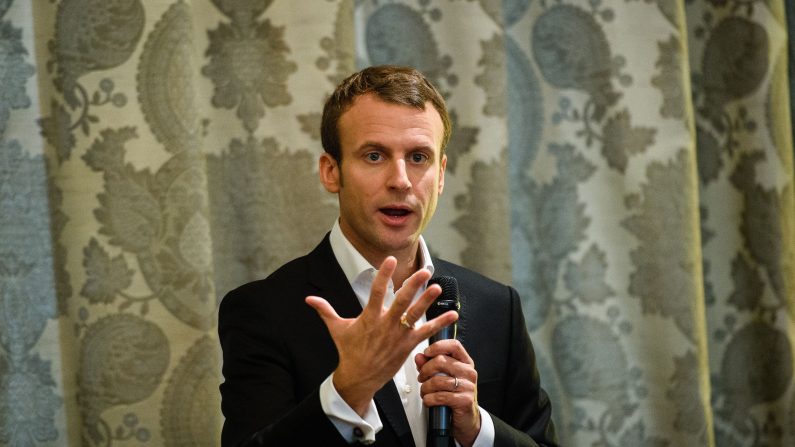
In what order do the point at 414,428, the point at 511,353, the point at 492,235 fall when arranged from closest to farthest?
the point at 414,428, the point at 511,353, the point at 492,235

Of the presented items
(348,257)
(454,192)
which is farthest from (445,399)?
(454,192)

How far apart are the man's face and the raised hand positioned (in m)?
0.31

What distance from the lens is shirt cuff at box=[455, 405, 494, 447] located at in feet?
5.30

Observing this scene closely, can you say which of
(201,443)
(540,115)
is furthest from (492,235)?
(201,443)

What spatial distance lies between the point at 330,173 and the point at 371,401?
1.72 ft

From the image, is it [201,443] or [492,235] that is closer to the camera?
[201,443]

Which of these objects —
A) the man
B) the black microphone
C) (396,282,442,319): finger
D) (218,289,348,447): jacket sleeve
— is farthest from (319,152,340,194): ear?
(396,282,442,319): finger

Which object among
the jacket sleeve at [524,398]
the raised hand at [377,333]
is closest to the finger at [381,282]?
the raised hand at [377,333]

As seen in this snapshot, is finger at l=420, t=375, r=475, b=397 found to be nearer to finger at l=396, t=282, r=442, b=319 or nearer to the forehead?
finger at l=396, t=282, r=442, b=319

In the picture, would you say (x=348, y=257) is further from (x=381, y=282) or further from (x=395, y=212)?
(x=381, y=282)

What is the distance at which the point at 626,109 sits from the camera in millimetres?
2547

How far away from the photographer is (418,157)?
5.86 feet

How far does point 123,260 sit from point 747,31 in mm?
1787

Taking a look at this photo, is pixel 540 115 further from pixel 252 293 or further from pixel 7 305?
pixel 7 305
